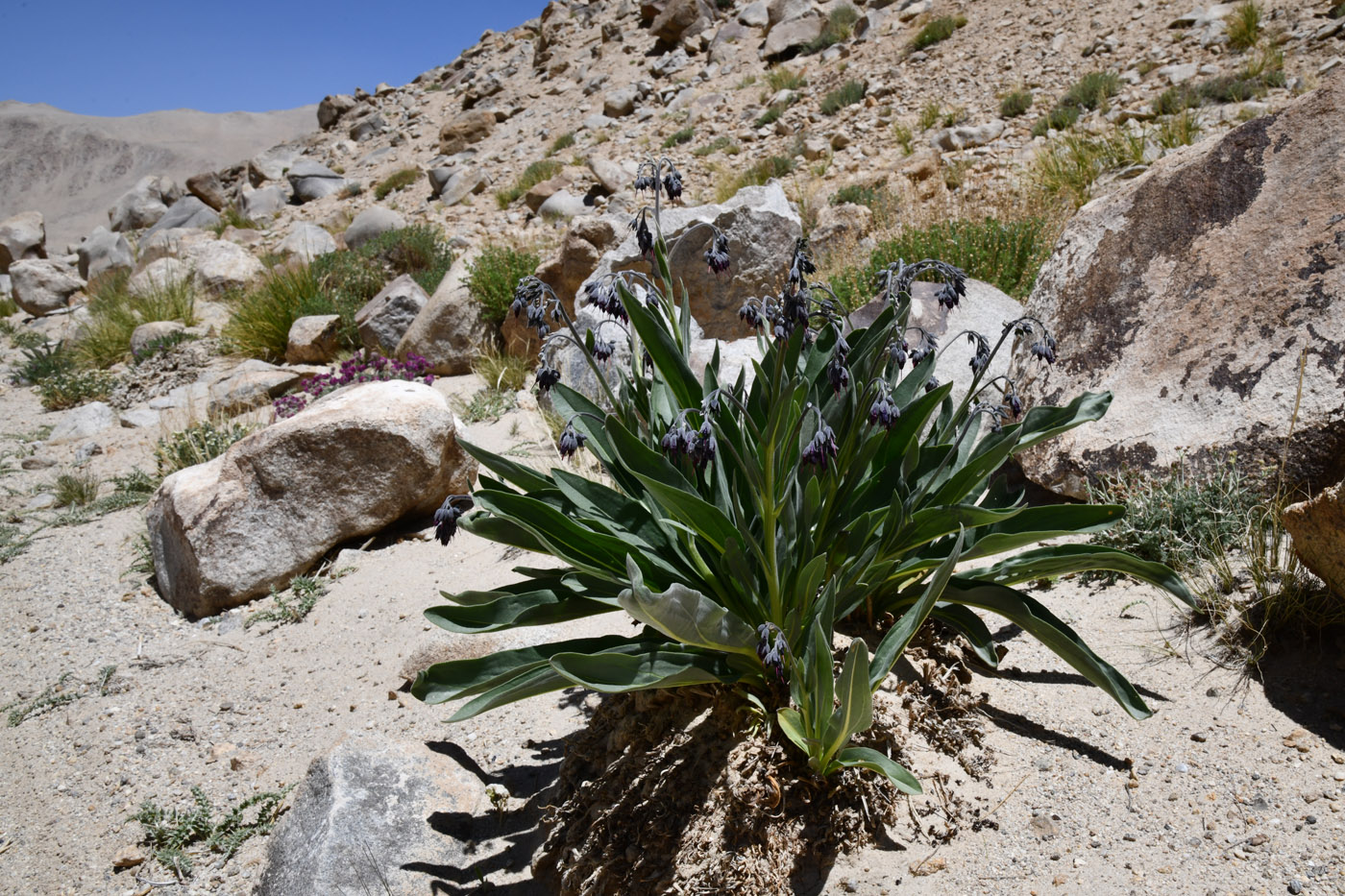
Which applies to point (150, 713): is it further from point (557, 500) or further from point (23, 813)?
point (557, 500)

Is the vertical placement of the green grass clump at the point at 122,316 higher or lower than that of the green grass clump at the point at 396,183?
lower

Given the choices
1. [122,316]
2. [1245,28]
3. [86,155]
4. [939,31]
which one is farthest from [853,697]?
[86,155]

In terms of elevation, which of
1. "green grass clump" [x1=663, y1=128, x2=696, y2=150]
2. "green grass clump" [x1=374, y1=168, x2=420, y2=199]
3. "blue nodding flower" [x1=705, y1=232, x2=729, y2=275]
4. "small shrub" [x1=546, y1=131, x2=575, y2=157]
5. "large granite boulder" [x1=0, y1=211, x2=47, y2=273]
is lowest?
"blue nodding flower" [x1=705, y1=232, x2=729, y2=275]

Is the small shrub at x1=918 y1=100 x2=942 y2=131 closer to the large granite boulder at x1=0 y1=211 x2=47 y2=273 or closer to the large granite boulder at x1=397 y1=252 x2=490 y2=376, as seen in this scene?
the large granite boulder at x1=397 y1=252 x2=490 y2=376

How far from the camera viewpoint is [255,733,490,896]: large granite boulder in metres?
2.42

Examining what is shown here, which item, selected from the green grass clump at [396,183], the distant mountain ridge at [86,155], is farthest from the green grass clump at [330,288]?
the distant mountain ridge at [86,155]

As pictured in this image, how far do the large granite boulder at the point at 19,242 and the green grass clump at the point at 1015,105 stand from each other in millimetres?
24386

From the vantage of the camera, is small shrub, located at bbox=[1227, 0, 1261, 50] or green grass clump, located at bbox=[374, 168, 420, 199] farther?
green grass clump, located at bbox=[374, 168, 420, 199]

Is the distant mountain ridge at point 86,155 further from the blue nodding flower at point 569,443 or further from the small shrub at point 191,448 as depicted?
the blue nodding flower at point 569,443

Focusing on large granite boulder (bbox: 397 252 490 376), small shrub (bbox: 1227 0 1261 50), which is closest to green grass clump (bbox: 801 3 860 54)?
small shrub (bbox: 1227 0 1261 50)

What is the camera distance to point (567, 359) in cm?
688

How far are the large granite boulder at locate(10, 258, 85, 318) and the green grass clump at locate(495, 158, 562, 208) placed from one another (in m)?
9.08

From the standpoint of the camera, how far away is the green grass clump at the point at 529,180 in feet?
53.1

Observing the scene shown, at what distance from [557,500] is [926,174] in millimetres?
9562
